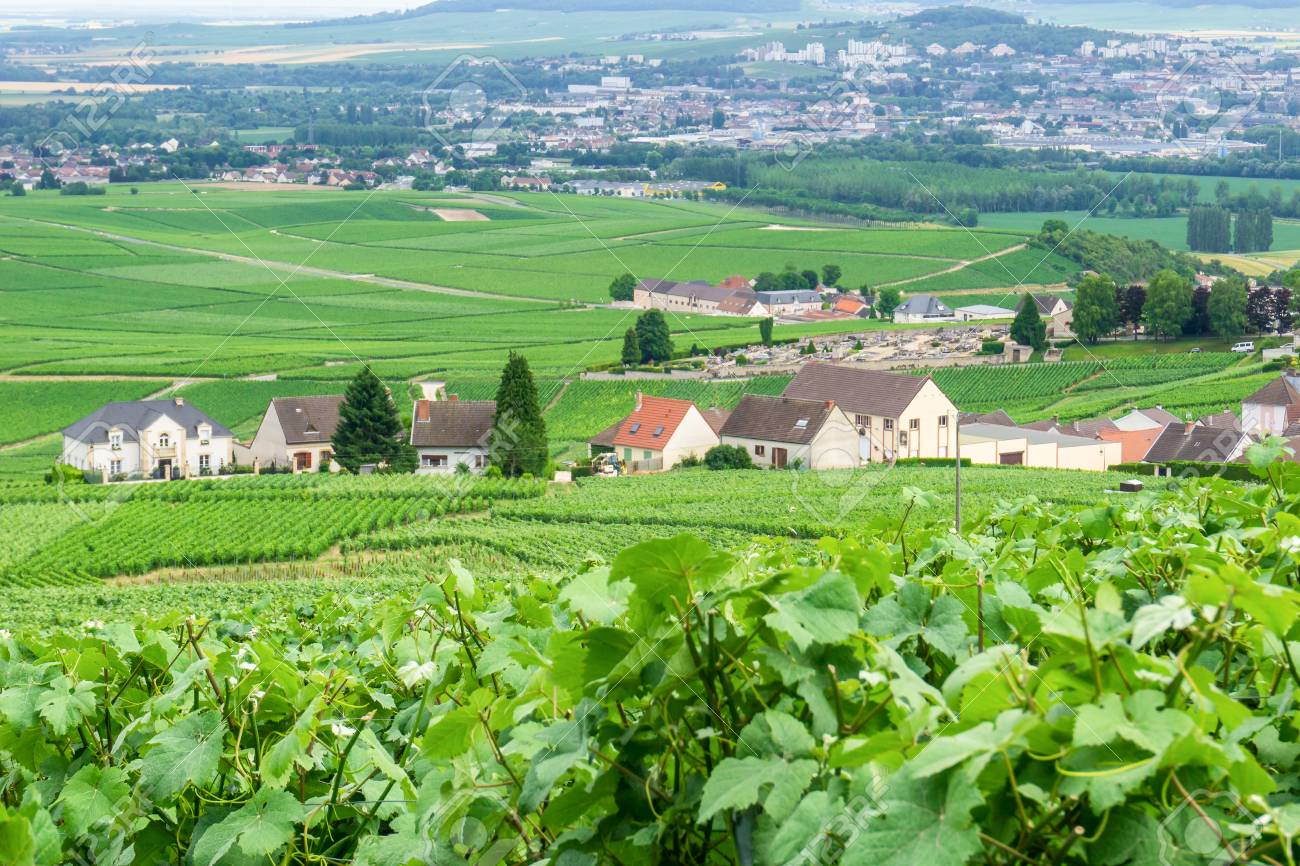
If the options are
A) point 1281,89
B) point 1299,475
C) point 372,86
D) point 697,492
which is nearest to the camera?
point 1299,475

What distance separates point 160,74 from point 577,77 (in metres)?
63.8

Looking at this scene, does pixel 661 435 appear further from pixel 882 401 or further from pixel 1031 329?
pixel 882 401

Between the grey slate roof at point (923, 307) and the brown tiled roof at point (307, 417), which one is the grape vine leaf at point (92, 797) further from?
the brown tiled roof at point (307, 417)

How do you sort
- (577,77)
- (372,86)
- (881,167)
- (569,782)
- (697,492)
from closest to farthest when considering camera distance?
(569,782), (697,492), (881,167), (577,77), (372,86)

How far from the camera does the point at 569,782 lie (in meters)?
1.60

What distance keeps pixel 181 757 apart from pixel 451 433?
39577 millimetres

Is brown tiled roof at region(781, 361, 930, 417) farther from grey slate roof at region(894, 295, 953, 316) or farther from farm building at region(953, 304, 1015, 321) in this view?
grey slate roof at region(894, 295, 953, 316)

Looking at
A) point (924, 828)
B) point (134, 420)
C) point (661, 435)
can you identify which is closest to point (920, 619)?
point (924, 828)

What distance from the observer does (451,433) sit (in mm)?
41156

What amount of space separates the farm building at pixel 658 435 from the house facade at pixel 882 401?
44.4 feet

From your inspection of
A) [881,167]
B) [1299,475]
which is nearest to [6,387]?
[881,167]

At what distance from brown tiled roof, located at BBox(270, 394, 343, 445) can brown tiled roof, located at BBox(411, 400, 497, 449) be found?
3.07 meters

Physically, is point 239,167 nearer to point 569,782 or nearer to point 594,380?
point 594,380

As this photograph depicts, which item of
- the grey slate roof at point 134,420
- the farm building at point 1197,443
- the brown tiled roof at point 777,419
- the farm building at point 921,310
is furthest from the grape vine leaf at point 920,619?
the grey slate roof at point 134,420
